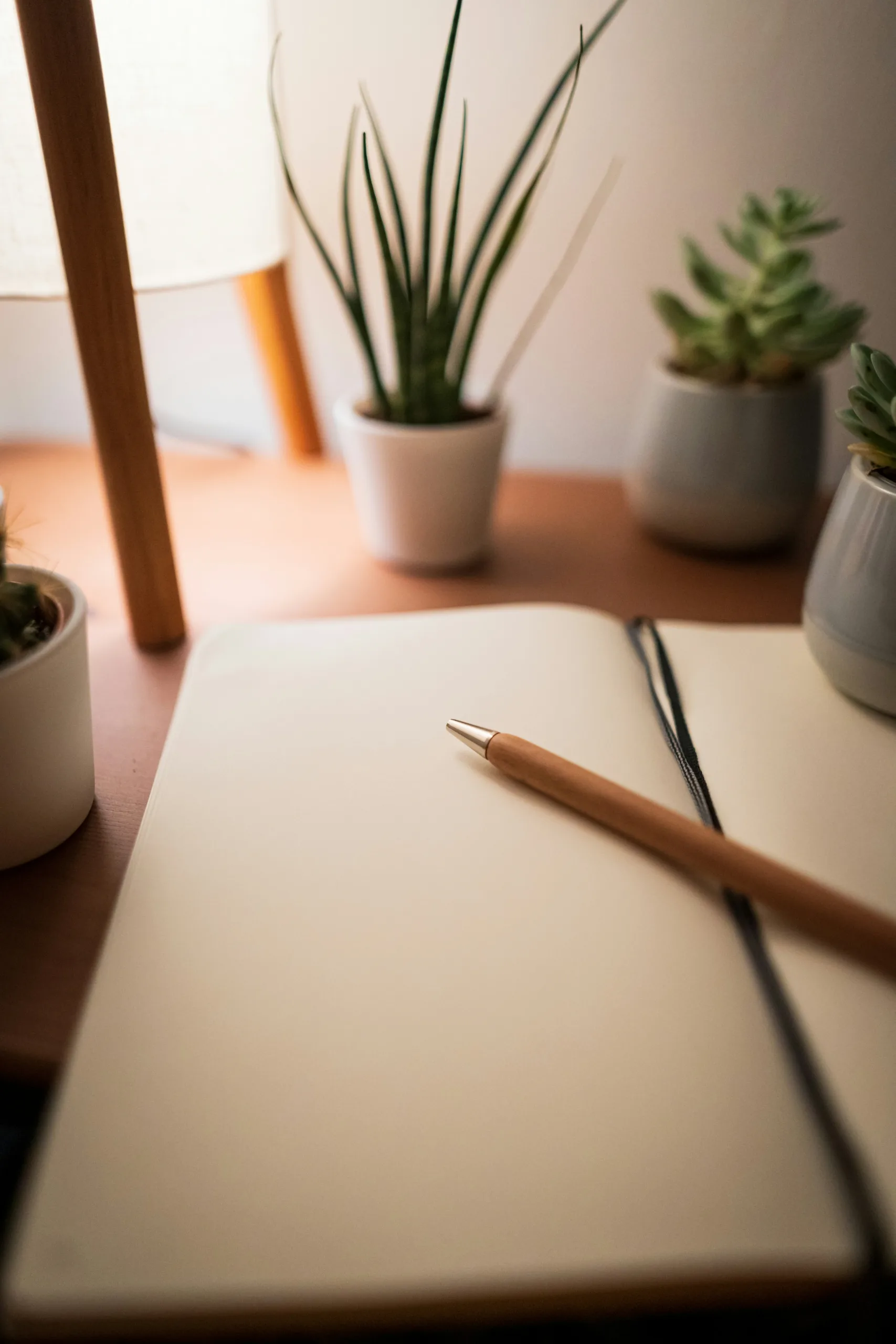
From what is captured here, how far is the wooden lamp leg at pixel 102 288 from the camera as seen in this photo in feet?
1.07

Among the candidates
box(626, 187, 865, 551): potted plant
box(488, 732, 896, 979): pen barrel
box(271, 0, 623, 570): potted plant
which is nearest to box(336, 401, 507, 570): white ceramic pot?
box(271, 0, 623, 570): potted plant

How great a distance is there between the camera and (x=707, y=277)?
1.63 feet

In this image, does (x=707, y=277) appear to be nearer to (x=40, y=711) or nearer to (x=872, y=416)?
(x=872, y=416)

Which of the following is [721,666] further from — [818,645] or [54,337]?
[54,337]

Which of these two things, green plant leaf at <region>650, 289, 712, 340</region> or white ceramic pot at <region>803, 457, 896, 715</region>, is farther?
green plant leaf at <region>650, 289, 712, 340</region>

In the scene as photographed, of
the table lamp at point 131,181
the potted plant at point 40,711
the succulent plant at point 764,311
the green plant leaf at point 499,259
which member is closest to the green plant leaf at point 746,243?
the succulent plant at point 764,311

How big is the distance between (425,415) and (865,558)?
0.25m

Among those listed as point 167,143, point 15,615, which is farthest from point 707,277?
point 15,615

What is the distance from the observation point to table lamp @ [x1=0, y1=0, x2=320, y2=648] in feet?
1.11

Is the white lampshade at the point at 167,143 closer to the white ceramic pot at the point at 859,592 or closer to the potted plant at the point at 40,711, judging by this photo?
the potted plant at the point at 40,711

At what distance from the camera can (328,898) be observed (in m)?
0.29

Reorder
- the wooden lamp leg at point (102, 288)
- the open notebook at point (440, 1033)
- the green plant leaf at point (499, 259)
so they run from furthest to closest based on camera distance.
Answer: the green plant leaf at point (499, 259), the wooden lamp leg at point (102, 288), the open notebook at point (440, 1033)

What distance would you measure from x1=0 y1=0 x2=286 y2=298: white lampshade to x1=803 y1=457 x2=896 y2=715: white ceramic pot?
0.34 metres

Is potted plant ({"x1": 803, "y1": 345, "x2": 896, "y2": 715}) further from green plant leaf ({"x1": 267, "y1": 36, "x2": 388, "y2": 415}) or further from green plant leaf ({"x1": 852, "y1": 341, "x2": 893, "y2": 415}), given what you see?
green plant leaf ({"x1": 267, "y1": 36, "x2": 388, "y2": 415})
